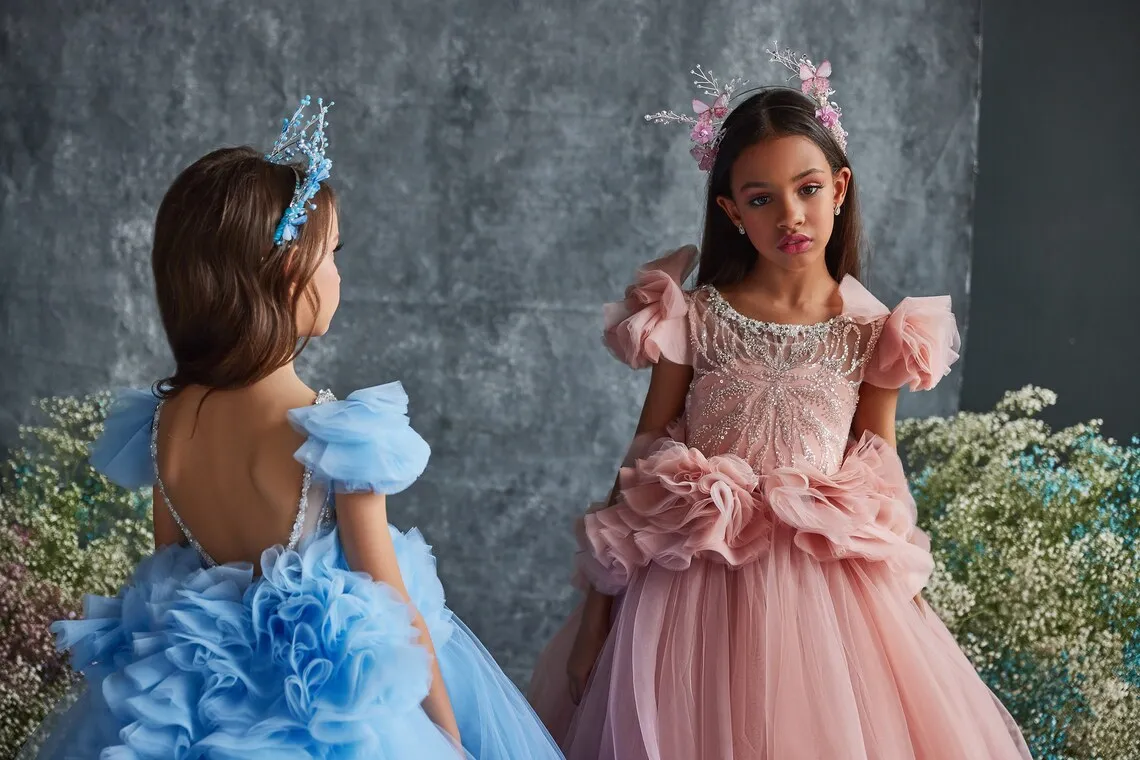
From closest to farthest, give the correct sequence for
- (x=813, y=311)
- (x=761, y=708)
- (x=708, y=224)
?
(x=761, y=708) < (x=813, y=311) < (x=708, y=224)

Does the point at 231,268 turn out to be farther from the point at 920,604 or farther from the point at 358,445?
the point at 920,604

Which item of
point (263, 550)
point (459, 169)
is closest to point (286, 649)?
point (263, 550)

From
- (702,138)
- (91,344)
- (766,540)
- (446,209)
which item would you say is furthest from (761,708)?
(91,344)

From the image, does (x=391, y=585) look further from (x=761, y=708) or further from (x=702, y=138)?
(x=702, y=138)

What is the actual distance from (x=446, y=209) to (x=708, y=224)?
121cm

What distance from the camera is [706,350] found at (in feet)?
6.24

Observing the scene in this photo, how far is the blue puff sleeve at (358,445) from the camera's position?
137 centimetres

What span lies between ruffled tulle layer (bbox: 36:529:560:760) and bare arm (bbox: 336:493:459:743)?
0.02m

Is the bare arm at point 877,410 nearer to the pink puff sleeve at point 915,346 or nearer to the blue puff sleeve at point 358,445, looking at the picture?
the pink puff sleeve at point 915,346

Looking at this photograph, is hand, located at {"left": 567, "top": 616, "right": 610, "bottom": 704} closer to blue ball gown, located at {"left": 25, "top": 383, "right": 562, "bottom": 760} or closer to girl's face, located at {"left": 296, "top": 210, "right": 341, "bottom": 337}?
blue ball gown, located at {"left": 25, "top": 383, "right": 562, "bottom": 760}

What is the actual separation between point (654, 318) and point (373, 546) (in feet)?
2.31

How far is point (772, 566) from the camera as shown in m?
1.71

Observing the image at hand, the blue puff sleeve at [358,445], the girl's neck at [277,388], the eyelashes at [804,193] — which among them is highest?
the eyelashes at [804,193]

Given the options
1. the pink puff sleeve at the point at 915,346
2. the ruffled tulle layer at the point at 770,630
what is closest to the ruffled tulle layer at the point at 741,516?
the ruffled tulle layer at the point at 770,630
